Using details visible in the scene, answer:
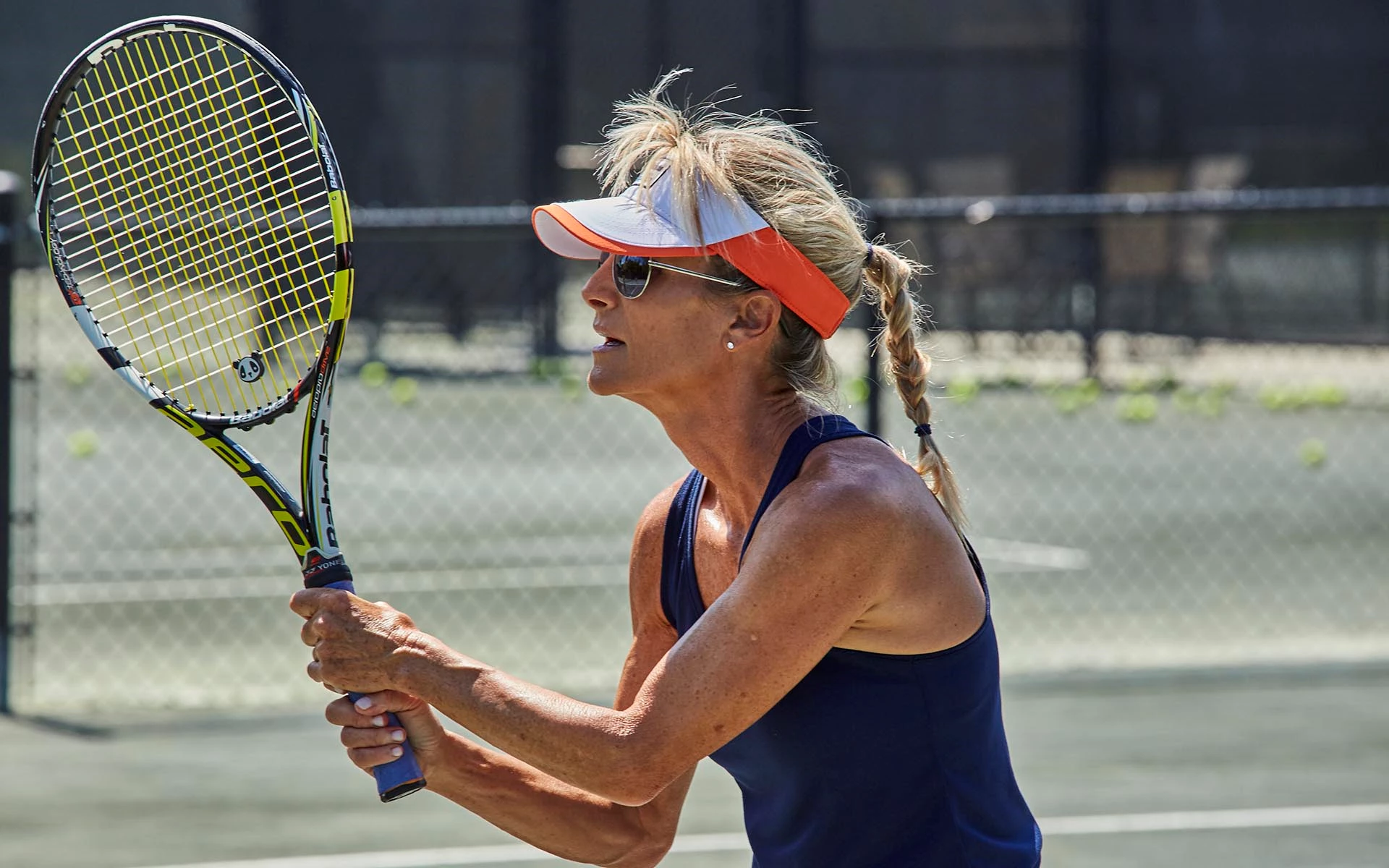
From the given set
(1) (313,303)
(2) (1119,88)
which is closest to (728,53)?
(2) (1119,88)

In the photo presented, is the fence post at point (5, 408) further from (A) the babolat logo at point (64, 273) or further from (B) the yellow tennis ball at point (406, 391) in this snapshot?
(B) the yellow tennis ball at point (406, 391)

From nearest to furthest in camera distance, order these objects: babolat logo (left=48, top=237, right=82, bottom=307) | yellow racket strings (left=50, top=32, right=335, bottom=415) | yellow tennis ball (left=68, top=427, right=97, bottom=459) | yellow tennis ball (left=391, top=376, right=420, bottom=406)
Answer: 1. babolat logo (left=48, top=237, right=82, bottom=307)
2. yellow racket strings (left=50, top=32, right=335, bottom=415)
3. yellow tennis ball (left=68, top=427, right=97, bottom=459)
4. yellow tennis ball (left=391, top=376, right=420, bottom=406)

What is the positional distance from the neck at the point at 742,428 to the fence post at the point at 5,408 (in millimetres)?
3876

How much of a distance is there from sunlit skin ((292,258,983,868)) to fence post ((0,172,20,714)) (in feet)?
12.0

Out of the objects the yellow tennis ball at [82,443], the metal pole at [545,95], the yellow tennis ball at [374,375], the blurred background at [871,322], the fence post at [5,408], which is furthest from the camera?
the metal pole at [545,95]

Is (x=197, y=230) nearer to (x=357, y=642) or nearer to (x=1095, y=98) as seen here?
(x=357, y=642)

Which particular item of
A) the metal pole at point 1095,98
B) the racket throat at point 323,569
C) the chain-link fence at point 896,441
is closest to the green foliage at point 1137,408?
the chain-link fence at point 896,441

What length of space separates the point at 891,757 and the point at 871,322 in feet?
16.5

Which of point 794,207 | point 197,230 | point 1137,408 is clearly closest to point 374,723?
point 794,207

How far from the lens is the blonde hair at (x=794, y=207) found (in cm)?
197

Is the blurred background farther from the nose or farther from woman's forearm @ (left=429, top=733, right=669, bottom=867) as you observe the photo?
the nose

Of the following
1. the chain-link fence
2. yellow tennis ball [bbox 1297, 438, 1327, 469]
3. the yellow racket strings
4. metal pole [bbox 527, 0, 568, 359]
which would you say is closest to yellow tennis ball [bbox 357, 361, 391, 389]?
the chain-link fence

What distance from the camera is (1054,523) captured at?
9.11m

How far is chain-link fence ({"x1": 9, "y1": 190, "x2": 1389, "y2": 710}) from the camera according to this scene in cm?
634
